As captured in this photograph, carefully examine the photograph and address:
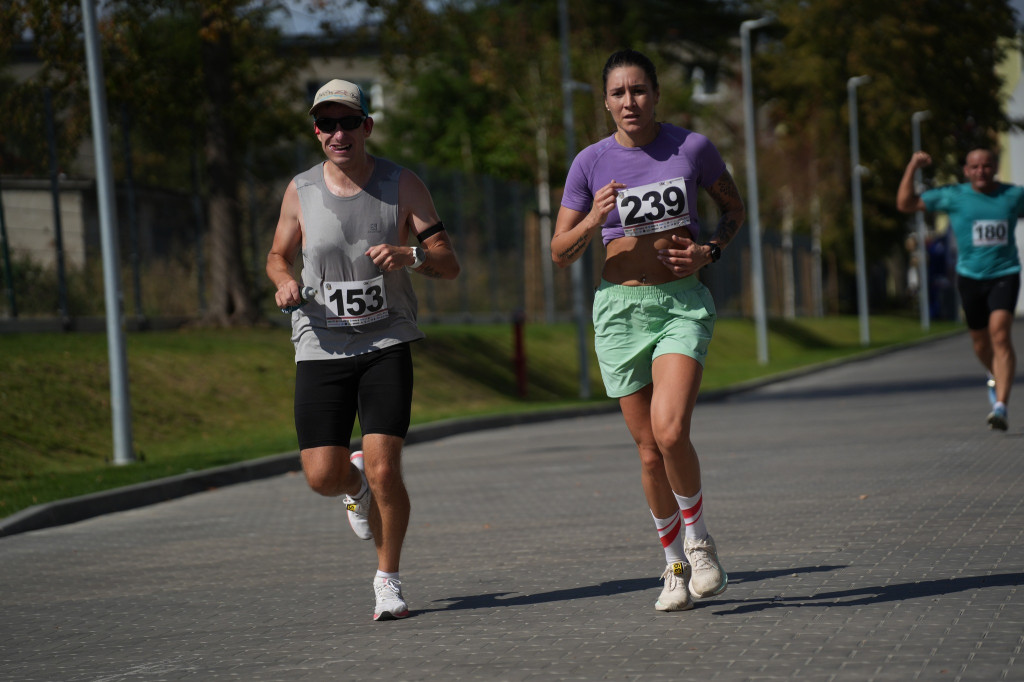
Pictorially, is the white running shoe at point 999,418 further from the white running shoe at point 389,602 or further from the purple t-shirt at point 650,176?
the white running shoe at point 389,602

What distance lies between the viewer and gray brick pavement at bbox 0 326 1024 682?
17.8 ft

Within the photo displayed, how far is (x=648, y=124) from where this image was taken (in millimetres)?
6281

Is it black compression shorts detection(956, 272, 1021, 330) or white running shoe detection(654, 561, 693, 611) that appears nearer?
white running shoe detection(654, 561, 693, 611)

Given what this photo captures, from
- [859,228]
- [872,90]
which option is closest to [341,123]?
[859,228]

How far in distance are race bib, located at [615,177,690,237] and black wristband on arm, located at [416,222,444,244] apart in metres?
0.82

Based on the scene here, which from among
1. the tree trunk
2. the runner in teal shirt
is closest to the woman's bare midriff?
the runner in teal shirt

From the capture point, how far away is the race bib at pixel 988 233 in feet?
40.5

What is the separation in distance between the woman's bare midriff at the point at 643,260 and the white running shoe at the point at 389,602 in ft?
4.99

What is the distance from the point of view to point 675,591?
617cm

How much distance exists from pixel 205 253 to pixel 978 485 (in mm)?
15908

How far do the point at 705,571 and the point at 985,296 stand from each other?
7118mm

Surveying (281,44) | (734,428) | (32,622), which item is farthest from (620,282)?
(281,44)

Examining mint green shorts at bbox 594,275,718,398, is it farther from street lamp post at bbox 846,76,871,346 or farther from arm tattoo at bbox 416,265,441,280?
street lamp post at bbox 846,76,871,346

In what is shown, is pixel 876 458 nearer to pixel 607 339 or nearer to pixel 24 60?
pixel 607 339
